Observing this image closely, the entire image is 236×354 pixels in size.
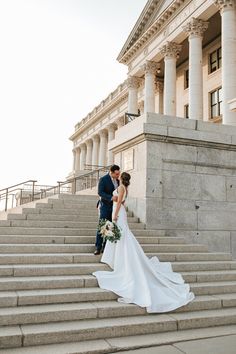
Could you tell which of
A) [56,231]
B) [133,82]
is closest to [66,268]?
[56,231]

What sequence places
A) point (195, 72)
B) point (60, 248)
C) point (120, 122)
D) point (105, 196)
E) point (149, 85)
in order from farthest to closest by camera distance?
point (120, 122) → point (149, 85) → point (195, 72) → point (105, 196) → point (60, 248)

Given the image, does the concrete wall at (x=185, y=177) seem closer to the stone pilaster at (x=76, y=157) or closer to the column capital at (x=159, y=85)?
the column capital at (x=159, y=85)

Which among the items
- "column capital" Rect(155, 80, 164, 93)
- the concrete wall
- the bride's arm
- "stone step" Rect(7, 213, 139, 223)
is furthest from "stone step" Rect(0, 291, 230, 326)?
"column capital" Rect(155, 80, 164, 93)

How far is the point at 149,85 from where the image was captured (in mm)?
33188

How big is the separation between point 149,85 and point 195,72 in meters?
8.46

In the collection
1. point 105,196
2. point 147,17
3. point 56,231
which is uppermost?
point 147,17

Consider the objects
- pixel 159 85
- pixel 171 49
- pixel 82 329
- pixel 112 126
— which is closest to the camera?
pixel 82 329

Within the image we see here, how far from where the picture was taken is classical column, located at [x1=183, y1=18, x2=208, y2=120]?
25.1m

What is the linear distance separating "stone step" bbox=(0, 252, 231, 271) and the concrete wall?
1786 millimetres

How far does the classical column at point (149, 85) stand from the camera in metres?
32.8

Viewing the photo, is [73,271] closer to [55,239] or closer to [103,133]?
[55,239]

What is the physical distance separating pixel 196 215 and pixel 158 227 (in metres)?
1.40

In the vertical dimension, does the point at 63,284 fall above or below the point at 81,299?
above

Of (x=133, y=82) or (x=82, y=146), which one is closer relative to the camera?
(x=133, y=82)
